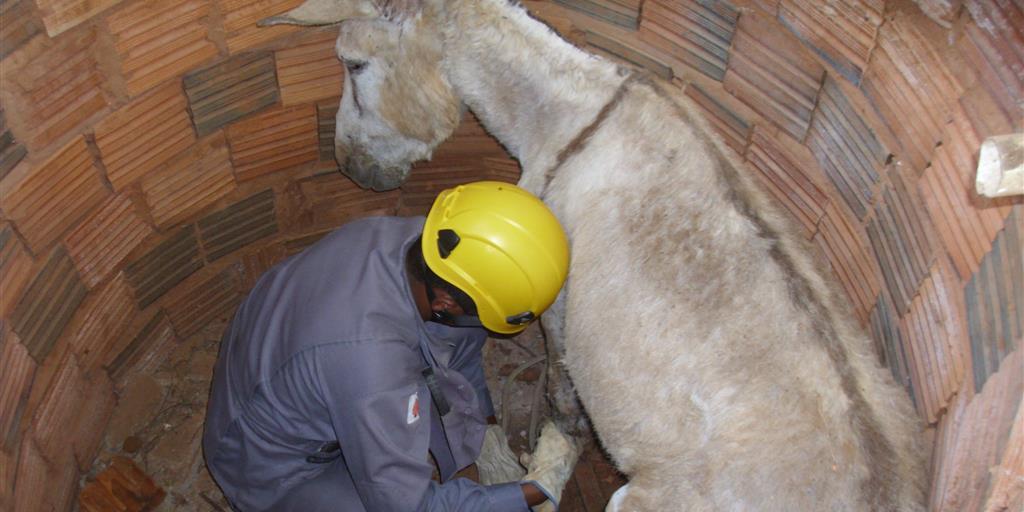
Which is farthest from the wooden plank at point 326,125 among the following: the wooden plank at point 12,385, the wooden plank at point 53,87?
the wooden plank at point 12,385

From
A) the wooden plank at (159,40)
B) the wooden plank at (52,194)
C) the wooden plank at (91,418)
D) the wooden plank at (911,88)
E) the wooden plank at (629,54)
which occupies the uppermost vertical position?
the wooden plank at (911,88)

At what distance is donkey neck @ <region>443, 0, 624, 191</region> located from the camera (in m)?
3.15

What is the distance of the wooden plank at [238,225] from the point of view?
3932 millimetres

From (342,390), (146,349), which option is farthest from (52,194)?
(342,390)

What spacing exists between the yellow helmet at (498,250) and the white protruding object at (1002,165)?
4.51 feet

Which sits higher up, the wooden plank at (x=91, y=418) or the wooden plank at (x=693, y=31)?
the wooden plank at (x=693, y=31)

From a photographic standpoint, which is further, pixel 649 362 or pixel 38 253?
pixel 38 253

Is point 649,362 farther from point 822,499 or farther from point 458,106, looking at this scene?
point 458,106

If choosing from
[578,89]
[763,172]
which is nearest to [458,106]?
[578,89]

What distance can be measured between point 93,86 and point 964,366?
297 centimetres

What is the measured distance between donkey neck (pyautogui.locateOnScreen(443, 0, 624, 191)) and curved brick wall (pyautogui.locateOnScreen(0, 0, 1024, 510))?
1.33ft

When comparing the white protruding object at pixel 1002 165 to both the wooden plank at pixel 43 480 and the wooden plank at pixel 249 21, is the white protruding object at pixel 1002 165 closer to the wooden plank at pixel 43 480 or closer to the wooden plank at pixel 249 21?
the wooden plank at pixel 249 21

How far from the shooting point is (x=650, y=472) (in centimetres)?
255

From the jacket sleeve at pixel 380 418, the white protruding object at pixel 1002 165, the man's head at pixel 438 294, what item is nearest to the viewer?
the white protruding object at pixel 1002 165
